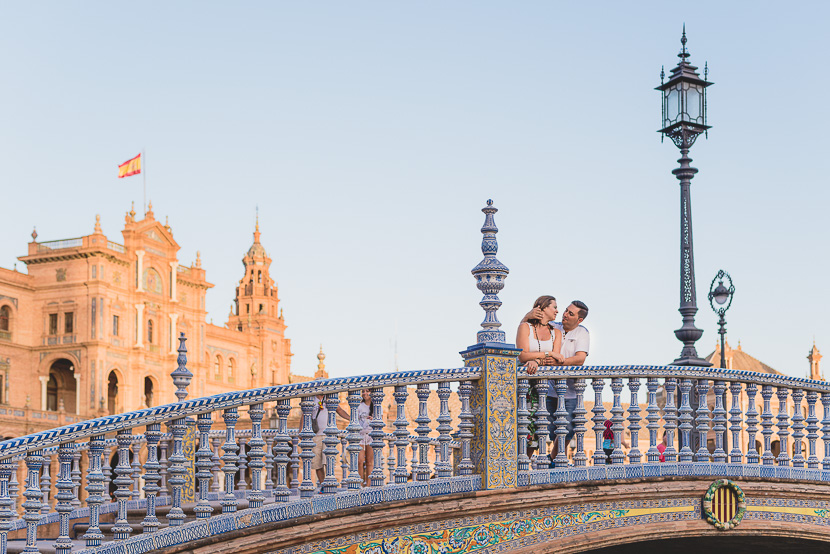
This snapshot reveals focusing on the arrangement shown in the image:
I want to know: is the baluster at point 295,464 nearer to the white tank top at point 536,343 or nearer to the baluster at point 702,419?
the white tank top at point 536,343

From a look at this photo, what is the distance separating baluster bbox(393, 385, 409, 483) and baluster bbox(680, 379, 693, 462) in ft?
8.30

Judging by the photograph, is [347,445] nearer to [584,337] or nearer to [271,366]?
[584,337]

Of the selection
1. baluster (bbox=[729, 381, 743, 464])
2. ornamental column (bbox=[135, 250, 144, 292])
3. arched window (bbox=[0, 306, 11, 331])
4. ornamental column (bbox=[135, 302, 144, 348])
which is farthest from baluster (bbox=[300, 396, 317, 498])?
ornamental column (bbox=[135, 250, 144, 292])

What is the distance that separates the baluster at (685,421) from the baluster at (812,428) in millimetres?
1313

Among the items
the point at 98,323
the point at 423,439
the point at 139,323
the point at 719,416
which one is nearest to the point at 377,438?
the point at 423,439

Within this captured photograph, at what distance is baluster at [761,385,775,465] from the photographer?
8.64 metres

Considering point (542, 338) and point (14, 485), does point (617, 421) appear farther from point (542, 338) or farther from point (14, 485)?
point (14, 485)

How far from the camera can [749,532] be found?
894 cm

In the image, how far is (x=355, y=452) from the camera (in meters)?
6.85

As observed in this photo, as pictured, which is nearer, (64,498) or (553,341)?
(64,498)

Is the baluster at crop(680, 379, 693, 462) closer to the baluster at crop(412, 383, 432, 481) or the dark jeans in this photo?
the dark jeans

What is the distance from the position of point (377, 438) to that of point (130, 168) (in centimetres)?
6044

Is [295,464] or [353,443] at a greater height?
[353,443]

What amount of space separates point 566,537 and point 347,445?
2045mm
